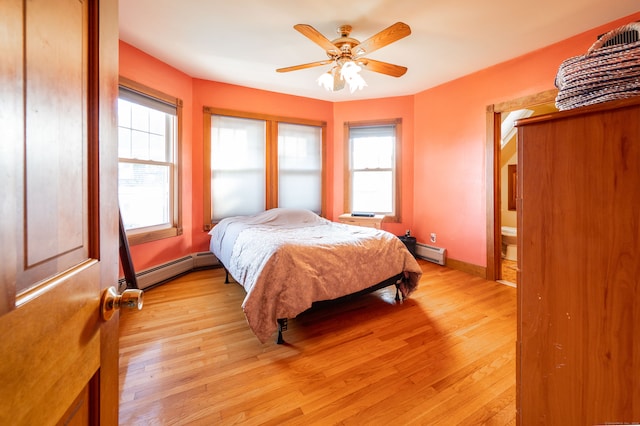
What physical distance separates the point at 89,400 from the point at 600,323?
1346 millimetres

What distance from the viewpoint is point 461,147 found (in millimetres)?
3686

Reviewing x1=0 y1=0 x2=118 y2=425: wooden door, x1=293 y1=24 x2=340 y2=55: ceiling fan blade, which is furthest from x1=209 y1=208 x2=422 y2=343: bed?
x1=293 y1=24 x2=340 y2=55: ceiling fan blade

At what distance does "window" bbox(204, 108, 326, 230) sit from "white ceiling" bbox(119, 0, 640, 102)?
30.4 inches

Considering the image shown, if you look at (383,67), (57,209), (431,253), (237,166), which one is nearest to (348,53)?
(383,67)

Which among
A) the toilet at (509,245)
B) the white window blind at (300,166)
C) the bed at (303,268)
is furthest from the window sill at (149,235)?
the toilet at (509,245)

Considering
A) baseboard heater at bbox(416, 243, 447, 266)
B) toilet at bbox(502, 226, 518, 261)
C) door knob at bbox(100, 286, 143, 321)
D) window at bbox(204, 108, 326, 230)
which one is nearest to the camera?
door knob at bbox(100, 286, 143, 321)

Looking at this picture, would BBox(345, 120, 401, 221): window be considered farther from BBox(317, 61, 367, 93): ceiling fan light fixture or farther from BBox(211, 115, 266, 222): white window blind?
BBox(317, 61, 367, 93): ceiling fan light fixture

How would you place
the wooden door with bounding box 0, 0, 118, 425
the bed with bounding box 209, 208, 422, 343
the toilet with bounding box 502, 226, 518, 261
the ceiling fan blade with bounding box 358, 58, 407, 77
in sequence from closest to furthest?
the wooden door with bounding box 0, 0, 118, 425 → the bed with bounding box 209, 208, 422, 343 → the ceiling fan blade with bounding box 358, 58, 407, 77 → the toilet with bounding box 502, 226, 518, 261

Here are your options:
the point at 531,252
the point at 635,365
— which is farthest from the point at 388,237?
the point at 635,365

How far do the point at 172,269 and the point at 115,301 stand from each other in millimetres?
3039

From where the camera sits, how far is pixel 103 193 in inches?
23.7

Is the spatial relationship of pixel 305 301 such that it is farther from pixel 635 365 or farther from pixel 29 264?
pixel 29 264

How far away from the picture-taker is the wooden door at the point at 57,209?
0.33 m

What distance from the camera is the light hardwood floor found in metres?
1.40
